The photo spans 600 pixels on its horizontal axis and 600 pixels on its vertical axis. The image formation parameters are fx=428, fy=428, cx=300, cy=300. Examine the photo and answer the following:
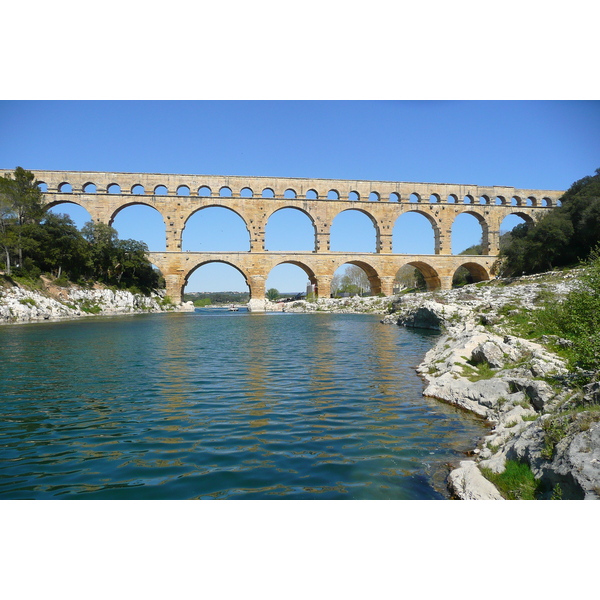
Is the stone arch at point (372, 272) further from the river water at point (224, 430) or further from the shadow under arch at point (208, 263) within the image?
the river water at point (224, 430)

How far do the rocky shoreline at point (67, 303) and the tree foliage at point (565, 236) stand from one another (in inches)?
1033

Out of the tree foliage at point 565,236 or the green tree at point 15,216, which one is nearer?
the green tree at point 15,216

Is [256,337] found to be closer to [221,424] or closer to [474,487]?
[221,424]

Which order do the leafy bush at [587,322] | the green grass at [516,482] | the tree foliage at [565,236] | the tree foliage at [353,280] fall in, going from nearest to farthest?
the green grass at [516,482] < the leafy bush at [587,322] < the tree foliage at [565,236] < the tree foliage at [353,280]

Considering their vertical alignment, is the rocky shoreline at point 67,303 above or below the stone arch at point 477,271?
below

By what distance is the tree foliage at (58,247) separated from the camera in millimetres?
24391

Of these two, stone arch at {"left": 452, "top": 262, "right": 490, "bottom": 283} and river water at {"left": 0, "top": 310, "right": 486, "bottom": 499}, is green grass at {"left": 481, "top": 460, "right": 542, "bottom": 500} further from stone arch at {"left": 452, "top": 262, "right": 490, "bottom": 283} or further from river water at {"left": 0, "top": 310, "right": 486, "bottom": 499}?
stone arch at {"left": 452, "top": 262, "right": 490, "bottom": 283}

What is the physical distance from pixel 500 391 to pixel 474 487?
254 centimetres

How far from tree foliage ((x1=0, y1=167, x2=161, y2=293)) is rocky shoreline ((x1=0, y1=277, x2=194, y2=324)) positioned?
4.30 feet

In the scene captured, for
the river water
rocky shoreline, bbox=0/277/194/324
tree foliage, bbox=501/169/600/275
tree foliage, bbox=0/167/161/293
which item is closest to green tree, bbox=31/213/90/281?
tree foliage, bbox=0/167/161/293

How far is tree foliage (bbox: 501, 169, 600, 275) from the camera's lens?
26.1 meters

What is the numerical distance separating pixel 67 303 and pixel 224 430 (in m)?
25.0

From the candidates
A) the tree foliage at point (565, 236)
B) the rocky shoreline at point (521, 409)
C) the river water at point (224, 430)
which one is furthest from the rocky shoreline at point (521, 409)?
the tree foliage at point (565, 236)

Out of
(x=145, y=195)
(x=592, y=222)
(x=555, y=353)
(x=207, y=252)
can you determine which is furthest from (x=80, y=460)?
(x=145, y=195)
